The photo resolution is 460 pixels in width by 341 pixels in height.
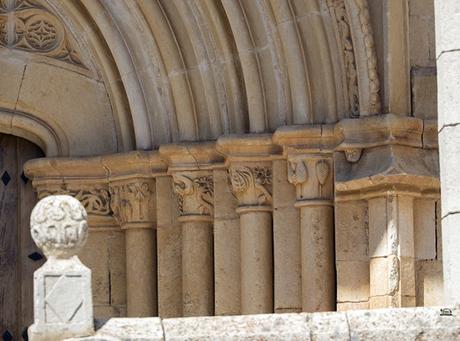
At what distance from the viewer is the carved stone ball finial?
10031mm

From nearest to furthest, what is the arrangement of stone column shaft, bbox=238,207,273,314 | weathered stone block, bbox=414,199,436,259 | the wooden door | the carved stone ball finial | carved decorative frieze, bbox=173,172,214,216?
the carved stone ball finial, weathered stone block, bbox=414,199,436,259, stone column shaft, bbox=238,207,273,314, carved decorative frieze, bbox=173,172,214,216, the wooden door

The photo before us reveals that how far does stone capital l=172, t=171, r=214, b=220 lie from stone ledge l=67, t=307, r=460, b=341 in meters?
4.14

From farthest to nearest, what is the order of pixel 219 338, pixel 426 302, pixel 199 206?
1. pixel 199 206
2. pixel 426 302
3. pixel 219 338

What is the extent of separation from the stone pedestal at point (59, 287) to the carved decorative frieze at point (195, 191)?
13.9 feet

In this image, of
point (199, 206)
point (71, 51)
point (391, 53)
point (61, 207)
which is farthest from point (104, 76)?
point (61, 207)

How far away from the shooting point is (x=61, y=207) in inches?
398

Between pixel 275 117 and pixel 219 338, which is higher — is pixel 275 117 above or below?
above

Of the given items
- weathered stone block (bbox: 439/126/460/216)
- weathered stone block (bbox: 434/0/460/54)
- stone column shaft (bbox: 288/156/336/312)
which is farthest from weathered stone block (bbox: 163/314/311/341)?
stone column shaft (bbox: 288/156/336/312)

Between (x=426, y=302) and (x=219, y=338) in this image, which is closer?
(x=219, y=338)

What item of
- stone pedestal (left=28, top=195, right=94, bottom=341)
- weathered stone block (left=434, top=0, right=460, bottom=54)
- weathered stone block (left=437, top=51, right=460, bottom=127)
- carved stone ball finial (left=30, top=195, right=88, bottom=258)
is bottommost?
stone pedestal (left=28, top=195, right=94, bottom=341)

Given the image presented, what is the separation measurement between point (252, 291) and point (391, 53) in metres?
1.79

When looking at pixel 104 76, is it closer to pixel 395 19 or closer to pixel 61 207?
pixel 395 19

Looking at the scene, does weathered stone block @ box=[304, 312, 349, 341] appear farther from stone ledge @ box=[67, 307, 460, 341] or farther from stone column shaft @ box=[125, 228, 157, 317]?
stone column shaft @ box=[125, 228, 157, 317]

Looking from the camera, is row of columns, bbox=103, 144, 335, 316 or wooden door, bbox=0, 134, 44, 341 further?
wooden door, bbox=0, 134, 44, 341
